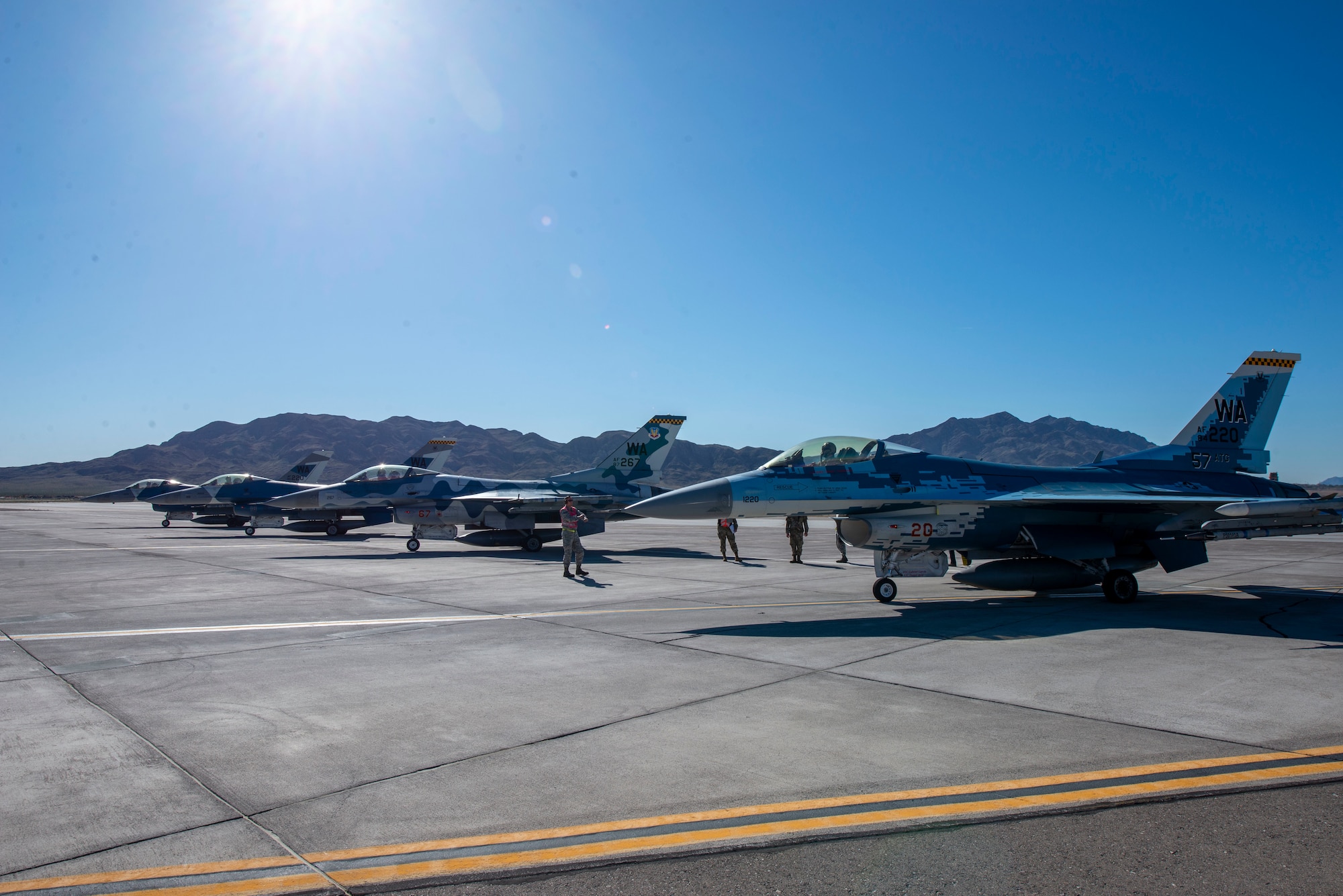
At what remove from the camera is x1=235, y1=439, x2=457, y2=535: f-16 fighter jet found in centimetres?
3103

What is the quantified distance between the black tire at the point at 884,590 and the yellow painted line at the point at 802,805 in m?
7.17

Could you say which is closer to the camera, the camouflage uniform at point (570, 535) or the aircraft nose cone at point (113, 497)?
the camouflage uniform at point (570, 535)

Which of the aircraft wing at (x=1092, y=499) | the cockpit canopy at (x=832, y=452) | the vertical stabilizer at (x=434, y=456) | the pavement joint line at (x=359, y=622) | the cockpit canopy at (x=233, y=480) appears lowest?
the pavement joint line at (x=359, y=622)

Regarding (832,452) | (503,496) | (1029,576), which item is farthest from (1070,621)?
(503,496)

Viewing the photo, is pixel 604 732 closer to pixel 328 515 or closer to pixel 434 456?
pixel 434 456

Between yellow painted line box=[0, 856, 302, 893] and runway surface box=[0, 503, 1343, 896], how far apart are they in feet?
0.04

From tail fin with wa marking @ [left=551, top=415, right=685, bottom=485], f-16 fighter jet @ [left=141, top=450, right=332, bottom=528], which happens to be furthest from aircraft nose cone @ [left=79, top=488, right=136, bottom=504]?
tail fin with wa marking @ [left=551, top=415, right=685, bottom=485]

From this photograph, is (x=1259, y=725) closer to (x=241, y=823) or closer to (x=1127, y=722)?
(x=1127, y=722)

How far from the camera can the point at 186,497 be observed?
3934 cm

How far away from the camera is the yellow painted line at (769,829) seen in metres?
3.50

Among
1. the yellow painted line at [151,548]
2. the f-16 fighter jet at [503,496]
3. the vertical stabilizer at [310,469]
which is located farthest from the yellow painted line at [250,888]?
the vertical stabilizer at [310,469]

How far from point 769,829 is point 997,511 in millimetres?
10523

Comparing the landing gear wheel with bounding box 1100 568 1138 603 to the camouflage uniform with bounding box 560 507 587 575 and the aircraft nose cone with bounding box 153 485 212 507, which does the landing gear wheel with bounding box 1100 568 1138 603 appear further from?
the aircraft nose cone with bounding box 153 485 212 507

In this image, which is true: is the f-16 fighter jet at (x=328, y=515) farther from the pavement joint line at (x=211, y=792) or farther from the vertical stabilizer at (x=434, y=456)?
the pavement joint line at (x=211, y=792)
